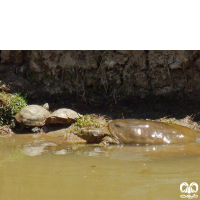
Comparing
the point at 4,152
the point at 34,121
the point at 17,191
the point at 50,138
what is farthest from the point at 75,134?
the point at 17,191

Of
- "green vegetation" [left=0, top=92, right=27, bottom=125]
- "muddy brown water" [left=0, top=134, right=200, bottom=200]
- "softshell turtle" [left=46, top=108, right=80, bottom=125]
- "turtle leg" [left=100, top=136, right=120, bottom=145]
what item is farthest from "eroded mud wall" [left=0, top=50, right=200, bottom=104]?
"muddy brown water" [left=0, top=134, right=200, bottom=200]

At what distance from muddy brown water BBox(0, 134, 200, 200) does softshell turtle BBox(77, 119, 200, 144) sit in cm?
21

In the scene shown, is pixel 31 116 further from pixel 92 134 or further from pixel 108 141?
pixel 108 141

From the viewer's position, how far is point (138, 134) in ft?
18.2

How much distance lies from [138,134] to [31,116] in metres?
2.53

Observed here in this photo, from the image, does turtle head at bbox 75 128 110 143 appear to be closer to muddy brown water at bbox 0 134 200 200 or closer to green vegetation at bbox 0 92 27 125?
muddy brown water at bbox 0 134 200 200

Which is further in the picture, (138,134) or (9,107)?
(9,107)

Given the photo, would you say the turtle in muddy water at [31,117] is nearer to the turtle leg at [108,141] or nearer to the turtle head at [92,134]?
the turtle head at [92,134]

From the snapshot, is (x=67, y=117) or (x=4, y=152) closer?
(x=4, y=152)

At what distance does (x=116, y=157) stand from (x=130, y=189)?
1.48 meters

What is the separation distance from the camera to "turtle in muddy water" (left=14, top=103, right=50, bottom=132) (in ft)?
21.6

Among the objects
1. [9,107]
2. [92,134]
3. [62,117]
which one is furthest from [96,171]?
[9,107]

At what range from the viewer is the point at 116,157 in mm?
4500
